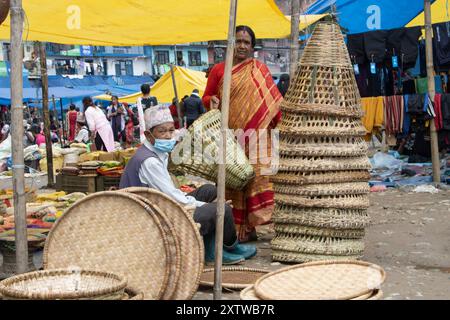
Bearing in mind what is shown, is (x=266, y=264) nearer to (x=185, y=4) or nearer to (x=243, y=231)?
(x=243, y=231)

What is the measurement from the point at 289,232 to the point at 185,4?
3469 mm

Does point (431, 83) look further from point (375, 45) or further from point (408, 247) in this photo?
point (408, 247)

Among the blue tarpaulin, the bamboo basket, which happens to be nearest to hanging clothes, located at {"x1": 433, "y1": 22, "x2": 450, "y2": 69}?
the bamboo basket

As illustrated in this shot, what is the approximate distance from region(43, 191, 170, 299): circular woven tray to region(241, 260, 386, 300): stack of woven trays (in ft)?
2.72

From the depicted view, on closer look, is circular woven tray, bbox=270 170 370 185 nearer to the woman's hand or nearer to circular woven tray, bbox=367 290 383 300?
the woman's hand

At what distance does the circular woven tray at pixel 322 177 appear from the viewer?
5602mm

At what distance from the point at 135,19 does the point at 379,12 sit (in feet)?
14.8

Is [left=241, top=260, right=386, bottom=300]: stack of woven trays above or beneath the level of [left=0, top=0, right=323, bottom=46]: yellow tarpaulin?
beneath

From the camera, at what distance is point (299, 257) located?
5.70 m

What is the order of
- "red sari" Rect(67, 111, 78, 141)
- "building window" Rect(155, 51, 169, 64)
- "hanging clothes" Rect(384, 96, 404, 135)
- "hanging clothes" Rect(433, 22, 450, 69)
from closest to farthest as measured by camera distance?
1. "hanging clothes" Rect(384, 96, 404, 135)
2. "hanging clothes" Rect(433, 22, 450, 69)
3. "red sari" Rect(67, 111, 78, 141)
4. "building window" Rect(155, 51, 169, 64)

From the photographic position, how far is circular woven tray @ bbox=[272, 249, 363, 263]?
5627 mm

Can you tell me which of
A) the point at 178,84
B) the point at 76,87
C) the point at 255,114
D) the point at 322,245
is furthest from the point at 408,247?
the point at 76,87

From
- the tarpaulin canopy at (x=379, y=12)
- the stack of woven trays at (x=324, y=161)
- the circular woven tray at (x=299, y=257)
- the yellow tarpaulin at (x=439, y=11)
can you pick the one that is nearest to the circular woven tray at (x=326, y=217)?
the stack of woven trays at (x=324, y=161)

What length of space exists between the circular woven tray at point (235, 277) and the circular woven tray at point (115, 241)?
100 cm
